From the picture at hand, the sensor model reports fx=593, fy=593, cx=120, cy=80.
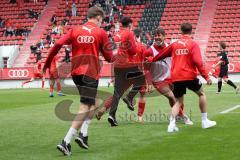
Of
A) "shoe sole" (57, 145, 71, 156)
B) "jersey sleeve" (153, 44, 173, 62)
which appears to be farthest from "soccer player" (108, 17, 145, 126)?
"shoe sole" (57, 145, 71, 156)

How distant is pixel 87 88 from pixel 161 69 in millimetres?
4388

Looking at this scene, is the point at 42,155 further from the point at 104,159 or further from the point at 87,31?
the point at 87,31

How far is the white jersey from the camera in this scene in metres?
12.4

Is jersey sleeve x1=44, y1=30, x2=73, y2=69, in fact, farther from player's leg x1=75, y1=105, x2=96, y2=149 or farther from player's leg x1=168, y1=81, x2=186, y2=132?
player's leg x1=168, y1=81, x2=186, y2=132

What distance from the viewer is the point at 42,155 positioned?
8453 millimetres

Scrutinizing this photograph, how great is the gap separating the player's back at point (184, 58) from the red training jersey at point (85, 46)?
8.02ft

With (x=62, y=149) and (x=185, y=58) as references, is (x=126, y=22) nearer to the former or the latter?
(x=185, y=58)

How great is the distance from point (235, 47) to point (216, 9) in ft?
15.8

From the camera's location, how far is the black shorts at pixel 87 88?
8742 millimetres

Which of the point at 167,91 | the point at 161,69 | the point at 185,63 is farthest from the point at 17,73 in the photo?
the point at 185,63

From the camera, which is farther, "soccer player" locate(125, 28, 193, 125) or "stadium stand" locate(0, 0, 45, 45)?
"stadium stand" locate(0, 0, 45, 45)

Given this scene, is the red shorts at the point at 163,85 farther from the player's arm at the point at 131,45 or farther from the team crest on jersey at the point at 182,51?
the team crest on jersey at the point at 182,51

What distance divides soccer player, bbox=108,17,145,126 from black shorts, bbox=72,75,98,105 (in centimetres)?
339

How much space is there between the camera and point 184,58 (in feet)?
35.9
